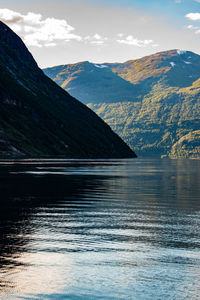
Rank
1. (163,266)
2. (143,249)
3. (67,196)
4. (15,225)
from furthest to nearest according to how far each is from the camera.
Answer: (67,196) → (15,225) → (143,249) → (163,266)

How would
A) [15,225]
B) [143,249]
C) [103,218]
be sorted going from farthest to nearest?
[103,218], [15,225], [143,249]

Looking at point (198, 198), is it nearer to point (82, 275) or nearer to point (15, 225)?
point (15, 225)

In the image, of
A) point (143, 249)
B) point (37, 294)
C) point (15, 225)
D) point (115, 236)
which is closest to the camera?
point (37, 294)

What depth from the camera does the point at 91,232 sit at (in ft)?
89.9

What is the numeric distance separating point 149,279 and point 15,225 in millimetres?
14047

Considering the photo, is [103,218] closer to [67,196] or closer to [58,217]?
[58,217]

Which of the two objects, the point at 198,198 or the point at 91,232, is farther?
the point at 198,198

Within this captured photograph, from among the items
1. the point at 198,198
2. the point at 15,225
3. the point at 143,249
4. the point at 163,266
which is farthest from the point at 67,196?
the point at 163,266

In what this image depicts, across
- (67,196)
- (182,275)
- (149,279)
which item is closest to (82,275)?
(149,279)

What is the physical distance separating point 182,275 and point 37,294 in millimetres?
5951

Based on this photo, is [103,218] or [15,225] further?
[103,218]

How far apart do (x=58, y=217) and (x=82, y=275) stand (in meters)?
16.4

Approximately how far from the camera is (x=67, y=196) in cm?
5097

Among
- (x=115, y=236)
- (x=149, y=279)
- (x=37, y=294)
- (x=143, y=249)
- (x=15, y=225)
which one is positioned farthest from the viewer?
(x=15, y=225)
